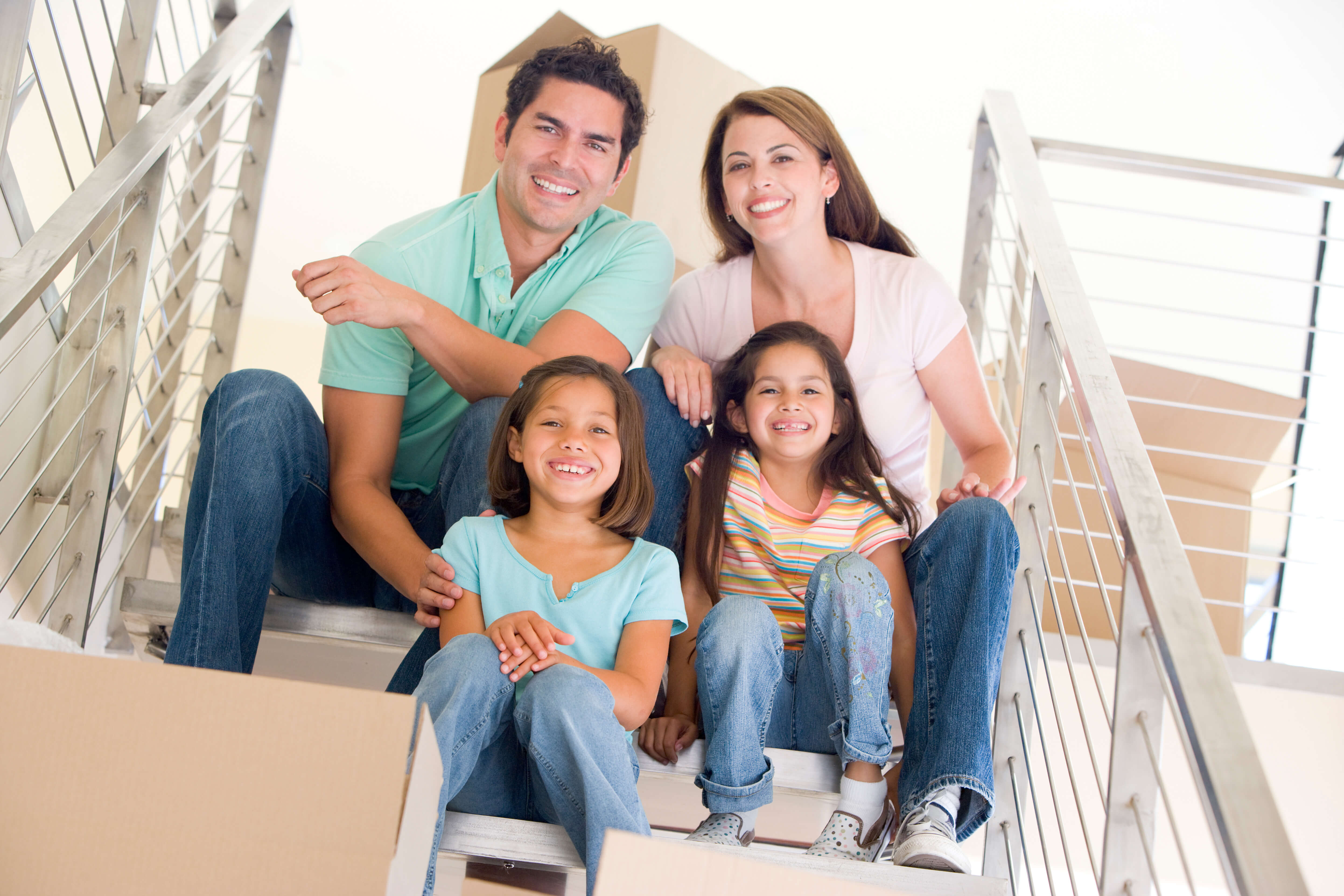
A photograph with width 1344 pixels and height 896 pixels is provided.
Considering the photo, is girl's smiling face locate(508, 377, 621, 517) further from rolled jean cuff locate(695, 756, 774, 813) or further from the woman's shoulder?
the woman's shoulder

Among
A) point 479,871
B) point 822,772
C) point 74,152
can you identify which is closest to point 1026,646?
point 822,772

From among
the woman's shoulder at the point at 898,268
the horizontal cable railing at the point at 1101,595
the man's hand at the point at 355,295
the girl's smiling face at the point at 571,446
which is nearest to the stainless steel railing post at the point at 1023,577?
the horizontal cable railing at the point at 1101,595

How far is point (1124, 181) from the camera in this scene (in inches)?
119

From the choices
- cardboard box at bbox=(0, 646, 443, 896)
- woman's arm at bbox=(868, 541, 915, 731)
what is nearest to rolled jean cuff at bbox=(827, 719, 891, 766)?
woman's arm at bbox=(868, 541, 915, 731)

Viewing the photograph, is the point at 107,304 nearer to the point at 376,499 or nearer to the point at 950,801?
the point at 376,499

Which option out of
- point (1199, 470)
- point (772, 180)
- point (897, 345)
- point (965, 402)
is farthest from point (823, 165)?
point (1199, 470)

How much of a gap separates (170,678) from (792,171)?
43.5 inches

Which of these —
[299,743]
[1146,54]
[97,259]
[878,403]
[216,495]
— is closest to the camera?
[299,743]

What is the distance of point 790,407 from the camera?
4.25 ft

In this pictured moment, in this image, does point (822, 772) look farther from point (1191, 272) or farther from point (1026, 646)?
point (1191, 272)

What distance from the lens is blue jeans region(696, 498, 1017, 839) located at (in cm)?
98

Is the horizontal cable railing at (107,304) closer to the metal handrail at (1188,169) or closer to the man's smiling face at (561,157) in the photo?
the man's smiling face at (561,157)

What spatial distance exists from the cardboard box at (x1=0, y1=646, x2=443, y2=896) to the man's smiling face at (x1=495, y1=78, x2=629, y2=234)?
0.96 meters

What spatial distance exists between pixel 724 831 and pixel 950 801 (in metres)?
0.20
